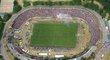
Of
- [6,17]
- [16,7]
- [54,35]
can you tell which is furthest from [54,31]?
[6,17]

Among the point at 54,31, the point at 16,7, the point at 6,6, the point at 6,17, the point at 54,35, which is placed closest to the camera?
the point at 54,35

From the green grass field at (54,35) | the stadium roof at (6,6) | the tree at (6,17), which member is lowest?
the green grass field at (54,35)

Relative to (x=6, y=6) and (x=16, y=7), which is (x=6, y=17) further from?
(x=6, y=6)

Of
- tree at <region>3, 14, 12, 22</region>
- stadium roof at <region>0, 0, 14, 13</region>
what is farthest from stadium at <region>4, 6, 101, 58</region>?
stadium roof at <region>0, 0, 14, 13</region>

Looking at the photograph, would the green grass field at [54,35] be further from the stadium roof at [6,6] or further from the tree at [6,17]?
the stadium roof at [6,6]

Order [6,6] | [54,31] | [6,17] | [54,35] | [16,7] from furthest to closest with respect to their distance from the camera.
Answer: [6,6]
[16,7]
[6,17]
[54,31]
[54,35]

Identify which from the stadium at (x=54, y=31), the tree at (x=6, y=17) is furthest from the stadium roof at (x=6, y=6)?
the stadium at (x=54, y=31)
